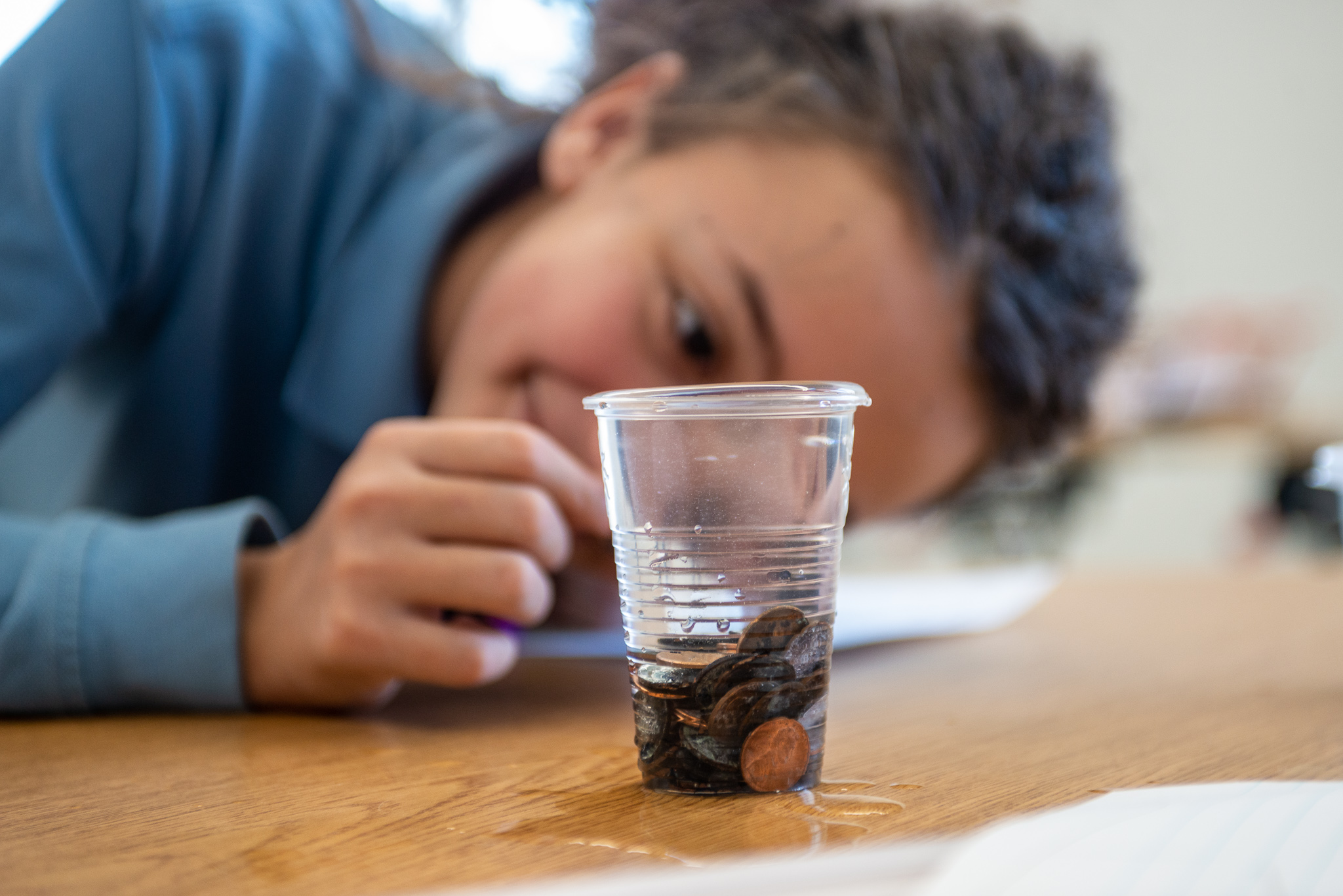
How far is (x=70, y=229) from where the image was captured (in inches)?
34.9

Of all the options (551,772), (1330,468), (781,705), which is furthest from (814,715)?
(1330,468)

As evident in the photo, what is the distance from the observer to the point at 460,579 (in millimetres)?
665

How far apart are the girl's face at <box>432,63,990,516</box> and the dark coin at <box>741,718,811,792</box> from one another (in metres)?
0.46

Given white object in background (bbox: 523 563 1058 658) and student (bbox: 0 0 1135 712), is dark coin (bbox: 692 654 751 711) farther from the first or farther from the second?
white object in background (bbox: 523 563 1058 658)

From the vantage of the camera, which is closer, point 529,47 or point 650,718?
point 650,718

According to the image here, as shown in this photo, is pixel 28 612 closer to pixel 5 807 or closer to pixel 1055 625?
pixel 5 807

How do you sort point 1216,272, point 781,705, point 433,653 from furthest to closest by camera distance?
point 1216,272 < point 433,653 < point 781,705

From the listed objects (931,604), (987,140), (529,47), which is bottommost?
(931,604)

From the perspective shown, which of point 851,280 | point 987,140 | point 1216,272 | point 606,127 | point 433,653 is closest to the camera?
point 433,653

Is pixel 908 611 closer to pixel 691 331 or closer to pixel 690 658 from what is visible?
pixel 691 331

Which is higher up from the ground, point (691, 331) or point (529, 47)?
point (529, 47)

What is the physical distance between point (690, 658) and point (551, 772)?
4.7 inches

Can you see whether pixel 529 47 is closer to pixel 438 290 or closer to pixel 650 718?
pixel 438 290

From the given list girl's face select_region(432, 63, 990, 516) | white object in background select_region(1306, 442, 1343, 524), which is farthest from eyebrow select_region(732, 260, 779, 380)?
white object in background select_region(1306, 442, 1343, 524)
